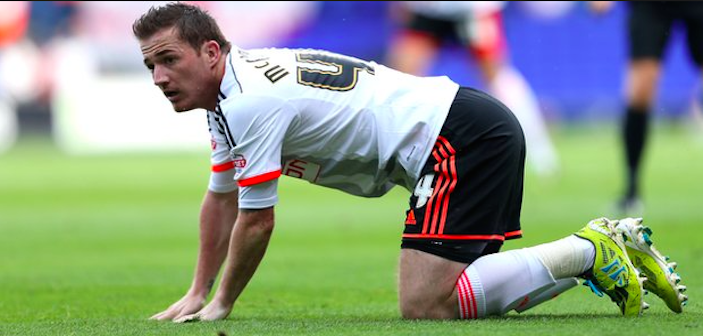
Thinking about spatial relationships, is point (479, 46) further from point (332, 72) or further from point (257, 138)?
point (257, 138)

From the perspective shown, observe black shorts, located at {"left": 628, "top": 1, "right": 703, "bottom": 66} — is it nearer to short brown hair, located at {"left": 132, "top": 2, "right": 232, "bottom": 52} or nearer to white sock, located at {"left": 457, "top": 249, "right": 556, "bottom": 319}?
white sock, located at {"left": 457, "top": 249, "right": 556, "bottom": 319}

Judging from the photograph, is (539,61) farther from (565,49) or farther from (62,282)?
(62,282)

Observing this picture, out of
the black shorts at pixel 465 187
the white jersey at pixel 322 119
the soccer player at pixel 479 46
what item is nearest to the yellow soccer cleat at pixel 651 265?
the black shorts at pixel 465 187

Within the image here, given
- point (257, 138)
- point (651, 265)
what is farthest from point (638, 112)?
point (257, 138)

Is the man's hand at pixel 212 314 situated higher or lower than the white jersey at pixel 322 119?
lower

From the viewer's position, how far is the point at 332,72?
5086 millimetres

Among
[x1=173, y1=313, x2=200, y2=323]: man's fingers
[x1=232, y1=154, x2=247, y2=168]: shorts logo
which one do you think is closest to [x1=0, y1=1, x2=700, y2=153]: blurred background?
[x1=173, y1=313, x2=200, y2=323]: man's fingers

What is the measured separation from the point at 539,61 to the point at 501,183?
644 inches

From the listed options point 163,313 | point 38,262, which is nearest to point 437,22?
point 38,262

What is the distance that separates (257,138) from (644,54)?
700 cm

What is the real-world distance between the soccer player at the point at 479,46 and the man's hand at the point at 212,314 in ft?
40.9

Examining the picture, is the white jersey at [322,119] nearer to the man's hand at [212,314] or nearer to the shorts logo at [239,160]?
the shorts logo at [239,160]

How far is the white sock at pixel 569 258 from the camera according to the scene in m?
5.00

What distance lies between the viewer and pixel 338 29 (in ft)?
74.1
